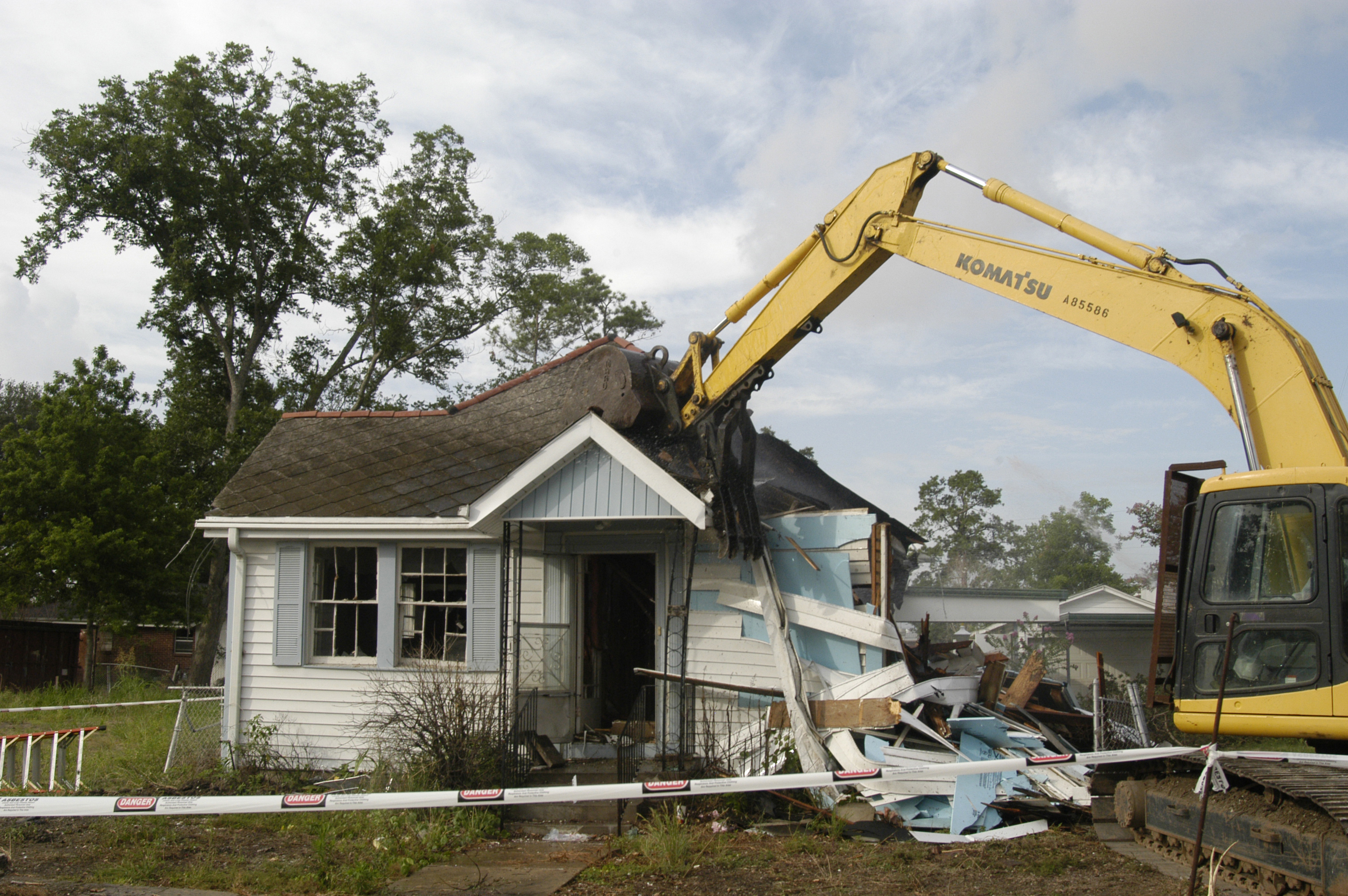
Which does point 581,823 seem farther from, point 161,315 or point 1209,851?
point 161,315

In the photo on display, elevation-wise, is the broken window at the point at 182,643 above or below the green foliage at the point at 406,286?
below

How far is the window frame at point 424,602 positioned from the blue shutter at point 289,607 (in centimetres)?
106

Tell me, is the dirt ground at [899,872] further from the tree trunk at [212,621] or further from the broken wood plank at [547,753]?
the tree trunk at [212,621]

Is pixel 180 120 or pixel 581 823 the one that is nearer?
pixel 581 823

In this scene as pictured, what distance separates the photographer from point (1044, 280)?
6801 millimetres

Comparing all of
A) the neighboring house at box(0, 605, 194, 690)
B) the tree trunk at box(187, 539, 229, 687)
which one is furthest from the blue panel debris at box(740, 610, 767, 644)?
the neighboring house at box(0, 605, 194, 690)

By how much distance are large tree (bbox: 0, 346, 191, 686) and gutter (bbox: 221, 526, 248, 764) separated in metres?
12.9

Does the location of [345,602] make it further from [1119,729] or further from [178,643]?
[178,643]

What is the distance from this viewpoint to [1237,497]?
5496mm

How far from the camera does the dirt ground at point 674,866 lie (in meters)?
6.42

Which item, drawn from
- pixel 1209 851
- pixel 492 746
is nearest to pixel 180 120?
pixel 492 746

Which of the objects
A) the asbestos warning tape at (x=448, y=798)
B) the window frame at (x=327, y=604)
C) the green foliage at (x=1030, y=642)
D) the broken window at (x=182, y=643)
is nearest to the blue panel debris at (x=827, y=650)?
the asbestos warning tape at (x=448, y=798)

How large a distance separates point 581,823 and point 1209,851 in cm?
491

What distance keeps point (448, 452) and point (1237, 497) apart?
858 cm
